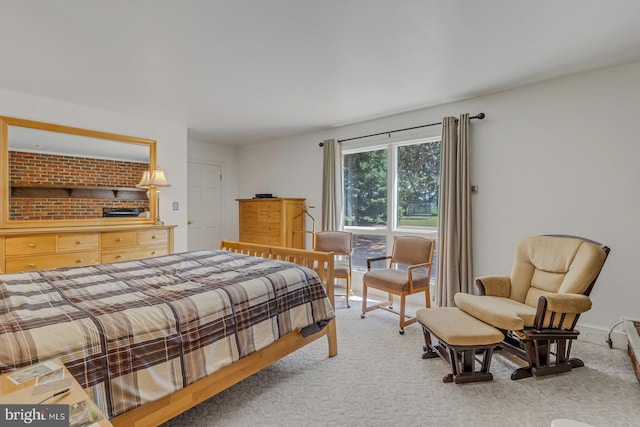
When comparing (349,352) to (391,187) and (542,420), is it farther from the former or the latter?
(391,187)

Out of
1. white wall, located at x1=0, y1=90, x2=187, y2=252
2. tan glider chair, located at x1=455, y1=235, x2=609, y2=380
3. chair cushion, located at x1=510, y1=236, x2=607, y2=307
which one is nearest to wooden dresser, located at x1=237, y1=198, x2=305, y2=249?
white wall, located at x1=0, y1=90, x2=187, y2=252

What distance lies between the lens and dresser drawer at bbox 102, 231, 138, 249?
355 centimetres

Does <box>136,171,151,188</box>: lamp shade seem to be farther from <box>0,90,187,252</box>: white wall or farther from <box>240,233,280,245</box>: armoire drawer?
<box>240,233,280,245</box>: armoire drawer

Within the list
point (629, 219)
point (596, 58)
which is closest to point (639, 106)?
point (596, 58)

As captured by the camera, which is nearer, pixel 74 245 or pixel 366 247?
pixel 74 245

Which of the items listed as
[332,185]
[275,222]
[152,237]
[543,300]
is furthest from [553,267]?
[152,237]

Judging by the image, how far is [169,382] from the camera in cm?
146

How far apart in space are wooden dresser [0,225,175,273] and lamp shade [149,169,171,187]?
59 cm

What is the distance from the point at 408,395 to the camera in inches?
81.1

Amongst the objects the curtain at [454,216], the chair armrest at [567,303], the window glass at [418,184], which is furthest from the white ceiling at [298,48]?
the chair armrest at [567,303]

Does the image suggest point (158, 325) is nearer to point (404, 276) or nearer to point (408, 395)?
point (408, 395)

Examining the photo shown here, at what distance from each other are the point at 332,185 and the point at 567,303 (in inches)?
123

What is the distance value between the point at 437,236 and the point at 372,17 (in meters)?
2.56

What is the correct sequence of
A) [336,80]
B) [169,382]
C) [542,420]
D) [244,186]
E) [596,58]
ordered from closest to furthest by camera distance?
[169,382] → [542,420] → [596,58] → [336,80] → [244,186]
